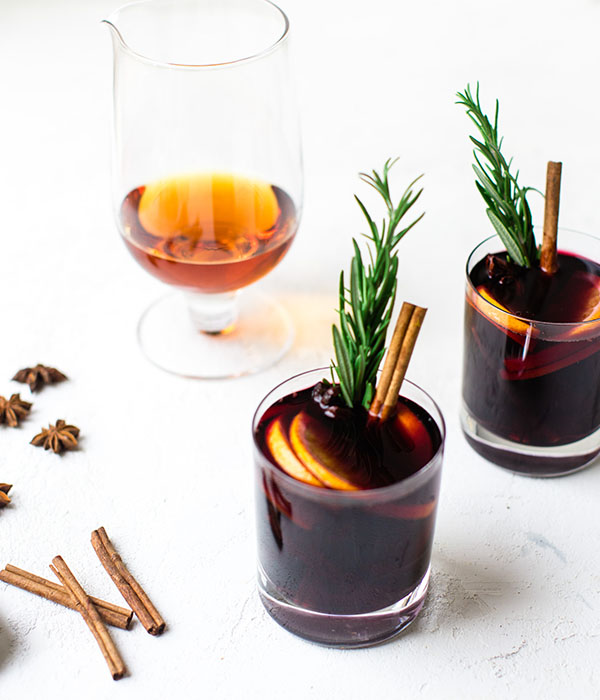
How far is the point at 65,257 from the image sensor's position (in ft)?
5.19

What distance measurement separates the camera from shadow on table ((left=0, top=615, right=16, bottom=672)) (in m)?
1.00

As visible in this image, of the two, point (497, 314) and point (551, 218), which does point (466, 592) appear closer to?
point (497, 314)

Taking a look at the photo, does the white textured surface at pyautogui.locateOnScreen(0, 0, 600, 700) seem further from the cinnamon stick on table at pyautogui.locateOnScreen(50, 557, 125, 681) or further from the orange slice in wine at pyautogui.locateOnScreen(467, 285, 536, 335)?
the orange slice in wine at pyautogui.locateOnScreen(467, 285, 536, 335)

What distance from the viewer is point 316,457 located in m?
0.92

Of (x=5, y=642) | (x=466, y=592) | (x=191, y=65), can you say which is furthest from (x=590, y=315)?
(x=5, y=642)

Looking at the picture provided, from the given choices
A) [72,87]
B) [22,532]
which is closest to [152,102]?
[22,532]

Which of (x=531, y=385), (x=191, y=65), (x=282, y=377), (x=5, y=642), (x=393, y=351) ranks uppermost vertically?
(x=191, y=65)

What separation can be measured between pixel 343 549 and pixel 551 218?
0.46 m

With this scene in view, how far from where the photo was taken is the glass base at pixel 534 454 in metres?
1.17

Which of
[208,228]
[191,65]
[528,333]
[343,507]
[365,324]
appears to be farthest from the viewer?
[208,228]

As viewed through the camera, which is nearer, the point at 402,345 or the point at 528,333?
the point at 402,345

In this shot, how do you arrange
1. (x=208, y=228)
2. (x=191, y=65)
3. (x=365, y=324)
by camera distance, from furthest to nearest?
1. (x=208, y=228)
2. (x=191, y=65)
3. (x=365, y=324)

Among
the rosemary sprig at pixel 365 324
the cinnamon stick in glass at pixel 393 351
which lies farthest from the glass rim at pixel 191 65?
the cinnamon stick in glass at pixel 393 351

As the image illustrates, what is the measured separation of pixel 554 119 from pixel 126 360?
99 centimetres
